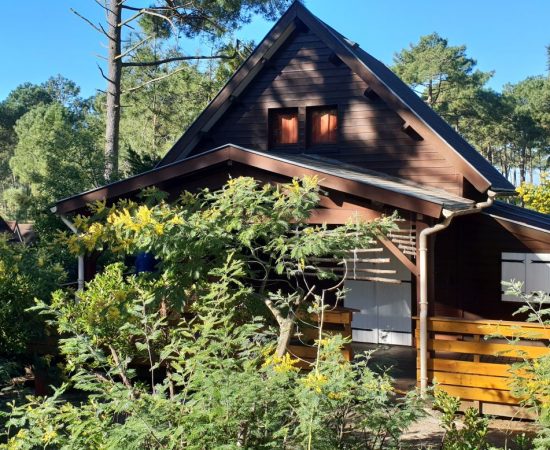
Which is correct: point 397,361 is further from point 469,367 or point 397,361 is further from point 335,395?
point 335,395

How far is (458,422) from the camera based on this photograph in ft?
24.1

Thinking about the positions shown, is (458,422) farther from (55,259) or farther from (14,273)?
(55,259)

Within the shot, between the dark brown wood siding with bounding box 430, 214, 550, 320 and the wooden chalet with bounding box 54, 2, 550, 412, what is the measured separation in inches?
0.7

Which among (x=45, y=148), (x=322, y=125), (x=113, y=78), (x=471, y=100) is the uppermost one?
(x=471, y=100)

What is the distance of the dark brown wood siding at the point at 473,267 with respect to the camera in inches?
436

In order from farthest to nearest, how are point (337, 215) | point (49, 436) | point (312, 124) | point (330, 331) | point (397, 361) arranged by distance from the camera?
point (312, 124), point (397, 361), point (337, 215), point (330, 331), point (49, 436)

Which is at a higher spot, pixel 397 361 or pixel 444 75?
pixel 444 75

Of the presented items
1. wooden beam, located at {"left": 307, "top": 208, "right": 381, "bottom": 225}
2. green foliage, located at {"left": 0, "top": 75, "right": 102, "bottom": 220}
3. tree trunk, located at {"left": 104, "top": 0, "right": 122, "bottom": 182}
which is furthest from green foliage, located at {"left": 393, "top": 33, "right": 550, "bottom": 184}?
wooden beam, located at {"left": 307, "top": 208, "right": 381, "bottom": 225}

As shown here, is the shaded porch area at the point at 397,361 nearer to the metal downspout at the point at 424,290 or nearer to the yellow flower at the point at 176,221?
the metal downspout at the point at 424,290

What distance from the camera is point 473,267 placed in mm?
11359

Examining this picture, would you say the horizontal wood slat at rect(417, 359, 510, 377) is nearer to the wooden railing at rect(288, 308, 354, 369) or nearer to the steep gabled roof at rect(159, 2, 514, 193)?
the wooden railing at rect(288, 308, 354, 369)

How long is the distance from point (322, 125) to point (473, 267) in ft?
13.3

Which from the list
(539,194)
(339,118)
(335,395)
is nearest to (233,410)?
(335,395)

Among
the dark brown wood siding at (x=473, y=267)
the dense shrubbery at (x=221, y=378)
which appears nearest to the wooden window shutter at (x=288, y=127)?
the dark brown wood siding at (x=473, y=267)
